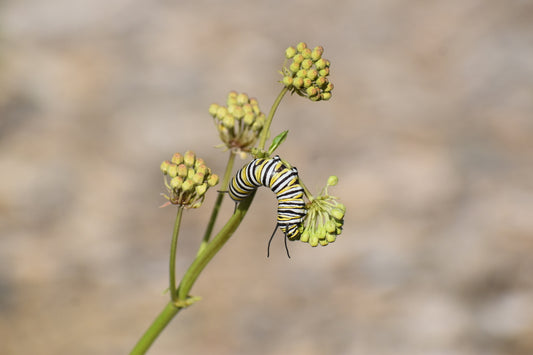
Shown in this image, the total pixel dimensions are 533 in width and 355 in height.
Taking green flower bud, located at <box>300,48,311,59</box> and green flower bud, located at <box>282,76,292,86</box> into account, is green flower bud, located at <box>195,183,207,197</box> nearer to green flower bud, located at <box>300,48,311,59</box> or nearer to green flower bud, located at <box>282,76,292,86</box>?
green flower bud, located at <box>282,76,292,86</box>

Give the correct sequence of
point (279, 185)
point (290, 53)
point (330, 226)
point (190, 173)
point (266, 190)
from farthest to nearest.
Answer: point (266, 190) < point (290, 53) < point (190, 173) < point (330, 226) < point (279, 185)

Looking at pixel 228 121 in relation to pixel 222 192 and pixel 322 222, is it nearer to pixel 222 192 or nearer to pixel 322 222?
pixel 222 192

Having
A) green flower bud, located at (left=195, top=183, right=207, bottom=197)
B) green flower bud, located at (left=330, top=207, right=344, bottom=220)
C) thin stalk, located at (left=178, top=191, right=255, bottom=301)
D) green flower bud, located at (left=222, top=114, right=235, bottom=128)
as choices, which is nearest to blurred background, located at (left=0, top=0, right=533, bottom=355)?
thin stalk, located at (left=178, top=191, right=255, bottom=301)

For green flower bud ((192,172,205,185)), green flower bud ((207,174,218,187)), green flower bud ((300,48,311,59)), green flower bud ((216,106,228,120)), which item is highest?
green flower bud ((300,48,311,59))

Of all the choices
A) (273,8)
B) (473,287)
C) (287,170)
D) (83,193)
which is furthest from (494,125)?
(287,170)

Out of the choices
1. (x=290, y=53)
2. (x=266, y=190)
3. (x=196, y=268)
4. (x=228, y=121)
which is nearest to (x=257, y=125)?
(x=228, y=121)

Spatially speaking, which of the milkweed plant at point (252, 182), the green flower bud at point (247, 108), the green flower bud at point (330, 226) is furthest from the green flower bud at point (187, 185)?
the green flower bud at point (330, 226)

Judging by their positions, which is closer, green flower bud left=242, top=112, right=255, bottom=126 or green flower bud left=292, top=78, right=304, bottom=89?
green flower bud left=242, top=112, right=255, bottom=126
